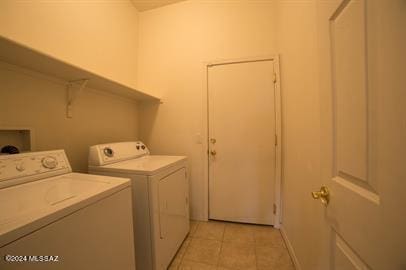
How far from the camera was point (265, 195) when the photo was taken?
2.11 m

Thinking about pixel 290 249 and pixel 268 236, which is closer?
pixel 290 249

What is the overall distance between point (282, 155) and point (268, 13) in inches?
67.4

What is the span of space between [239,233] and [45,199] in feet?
6.15

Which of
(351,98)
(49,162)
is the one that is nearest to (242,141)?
(351,98)

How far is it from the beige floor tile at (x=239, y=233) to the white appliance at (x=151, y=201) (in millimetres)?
566

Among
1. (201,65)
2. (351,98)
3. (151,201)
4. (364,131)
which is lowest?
(151,201)

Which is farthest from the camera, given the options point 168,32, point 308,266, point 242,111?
point 168,32

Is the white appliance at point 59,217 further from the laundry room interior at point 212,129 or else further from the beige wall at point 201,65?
the beige wall at point 201,65

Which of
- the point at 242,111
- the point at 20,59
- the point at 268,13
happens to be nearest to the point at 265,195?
the point at 242,111

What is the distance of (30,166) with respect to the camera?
1.02 metres

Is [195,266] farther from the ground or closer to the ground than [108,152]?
closer to the ground

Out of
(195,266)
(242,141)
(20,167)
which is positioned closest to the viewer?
(20,167)

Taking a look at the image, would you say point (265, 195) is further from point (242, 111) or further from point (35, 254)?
point (35, 254)

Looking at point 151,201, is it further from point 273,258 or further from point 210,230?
point 273,258
